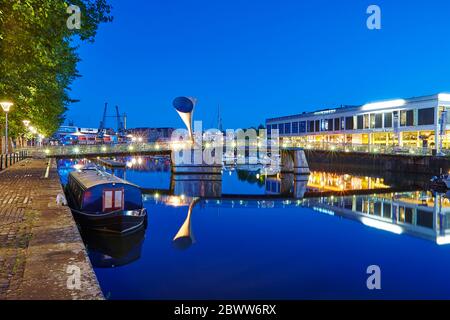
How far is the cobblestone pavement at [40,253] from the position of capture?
285 inches

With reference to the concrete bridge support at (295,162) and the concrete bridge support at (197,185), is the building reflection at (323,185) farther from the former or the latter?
the concrete bridge support at (197,185)

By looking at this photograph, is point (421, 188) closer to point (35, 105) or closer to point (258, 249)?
point (258, 249)

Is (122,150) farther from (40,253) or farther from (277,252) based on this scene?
(40,253)

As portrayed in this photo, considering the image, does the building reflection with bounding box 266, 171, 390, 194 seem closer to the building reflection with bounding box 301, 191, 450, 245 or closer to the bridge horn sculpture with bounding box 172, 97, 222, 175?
the building reflection with bounding box 301, 191, 450, 245

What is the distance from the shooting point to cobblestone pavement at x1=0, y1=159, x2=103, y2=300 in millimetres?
7250

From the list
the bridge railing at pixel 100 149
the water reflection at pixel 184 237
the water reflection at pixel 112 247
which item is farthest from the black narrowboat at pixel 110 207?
the bridge railing at pixel 100 149

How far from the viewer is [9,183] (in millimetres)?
24906

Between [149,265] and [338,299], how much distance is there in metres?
7.80

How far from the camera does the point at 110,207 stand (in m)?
21.0

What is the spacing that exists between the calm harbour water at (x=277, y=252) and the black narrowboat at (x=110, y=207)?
0.69m

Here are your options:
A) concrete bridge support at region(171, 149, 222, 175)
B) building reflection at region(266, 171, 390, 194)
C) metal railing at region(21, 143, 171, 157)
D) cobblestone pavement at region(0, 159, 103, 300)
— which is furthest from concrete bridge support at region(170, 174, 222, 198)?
cobblestone pavement at region(0, 159, 103, 300)

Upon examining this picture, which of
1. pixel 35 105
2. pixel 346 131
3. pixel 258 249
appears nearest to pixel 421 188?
pixel 258 249

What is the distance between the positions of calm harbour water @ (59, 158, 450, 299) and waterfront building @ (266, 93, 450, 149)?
39.8m

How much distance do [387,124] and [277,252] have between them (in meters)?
78.8
